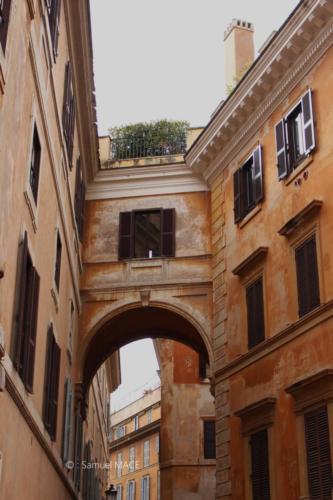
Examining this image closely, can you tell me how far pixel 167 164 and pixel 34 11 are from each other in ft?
33.7

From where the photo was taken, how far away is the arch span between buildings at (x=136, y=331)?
2108 centimetres

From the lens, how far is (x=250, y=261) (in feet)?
58.5

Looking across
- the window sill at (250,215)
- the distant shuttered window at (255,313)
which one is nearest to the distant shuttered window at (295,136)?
the window sill at (250,215)

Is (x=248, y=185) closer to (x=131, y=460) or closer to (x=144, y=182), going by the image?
(x=144, y=182)

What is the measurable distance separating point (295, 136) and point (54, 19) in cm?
584

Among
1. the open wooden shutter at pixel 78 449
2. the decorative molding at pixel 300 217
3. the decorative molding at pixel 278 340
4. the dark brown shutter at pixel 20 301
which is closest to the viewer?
the dark brown shutter at pixel 20 301

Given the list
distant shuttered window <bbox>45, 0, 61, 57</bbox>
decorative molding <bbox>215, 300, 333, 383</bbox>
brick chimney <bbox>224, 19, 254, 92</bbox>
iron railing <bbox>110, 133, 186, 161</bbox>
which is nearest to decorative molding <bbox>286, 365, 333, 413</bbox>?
decorative molding <bbox>215, 300, 333, 383</bbox>

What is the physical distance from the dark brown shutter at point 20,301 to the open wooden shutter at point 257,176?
748 cm

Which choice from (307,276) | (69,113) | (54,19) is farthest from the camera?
(69,113)

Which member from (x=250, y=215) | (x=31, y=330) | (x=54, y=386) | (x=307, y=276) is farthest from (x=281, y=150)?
(x=31, y=330)

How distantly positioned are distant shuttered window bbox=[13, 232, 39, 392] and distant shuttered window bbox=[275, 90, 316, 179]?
6.44 m

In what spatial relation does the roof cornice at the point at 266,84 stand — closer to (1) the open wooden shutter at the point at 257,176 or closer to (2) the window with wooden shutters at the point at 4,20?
(1) the open wooden shutter at the point at 257,176

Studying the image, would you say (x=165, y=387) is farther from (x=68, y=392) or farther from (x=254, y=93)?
(x=254, y=93)

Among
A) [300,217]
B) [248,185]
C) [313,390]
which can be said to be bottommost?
[313,390]
